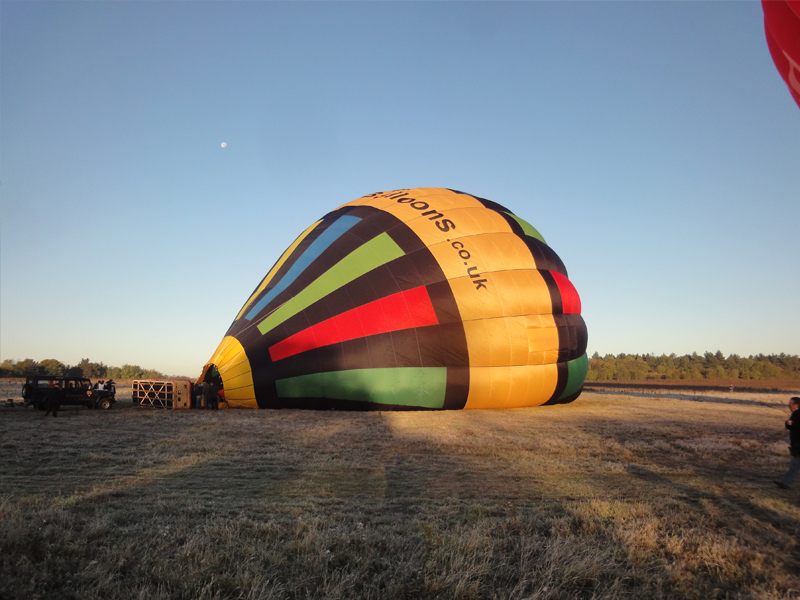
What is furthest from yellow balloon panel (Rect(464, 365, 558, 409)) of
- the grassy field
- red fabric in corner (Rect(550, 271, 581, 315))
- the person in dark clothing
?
the person in dark clothing

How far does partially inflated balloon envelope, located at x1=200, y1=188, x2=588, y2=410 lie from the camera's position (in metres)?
11.5

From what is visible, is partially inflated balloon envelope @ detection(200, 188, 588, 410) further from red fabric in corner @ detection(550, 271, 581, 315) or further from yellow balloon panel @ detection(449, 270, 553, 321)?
red fabric in corner @ detection(550, 271, 581, 315)

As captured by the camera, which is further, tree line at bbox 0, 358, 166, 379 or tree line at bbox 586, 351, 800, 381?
tree line at bbox 586, 351, 800, 381

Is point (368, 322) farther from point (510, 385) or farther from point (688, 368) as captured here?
point (688, 368)

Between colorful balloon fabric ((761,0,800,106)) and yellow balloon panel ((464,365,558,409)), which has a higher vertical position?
colorful balloon fabric ((761,0,800,106))

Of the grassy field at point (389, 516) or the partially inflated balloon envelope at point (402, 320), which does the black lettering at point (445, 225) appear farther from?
the grassy field at point (389, 516)

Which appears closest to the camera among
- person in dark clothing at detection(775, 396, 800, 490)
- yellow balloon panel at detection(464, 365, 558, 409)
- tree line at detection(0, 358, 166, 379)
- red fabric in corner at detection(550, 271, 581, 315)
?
person in dark clothing at detection(775, 396, 800, 490)

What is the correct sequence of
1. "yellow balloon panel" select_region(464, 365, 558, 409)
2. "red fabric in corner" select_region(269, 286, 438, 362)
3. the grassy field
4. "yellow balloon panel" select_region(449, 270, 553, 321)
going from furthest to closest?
"yellow balloon panel" select_region(464, 365, 558, 409) < "yellow balloon panel" select_region(449, 270, 553, 321) < "red fabric in corner" select_region(269, 286, 438, 362) < the grassy field

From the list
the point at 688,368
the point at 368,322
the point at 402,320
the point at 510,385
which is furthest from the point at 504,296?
the point at 688,368

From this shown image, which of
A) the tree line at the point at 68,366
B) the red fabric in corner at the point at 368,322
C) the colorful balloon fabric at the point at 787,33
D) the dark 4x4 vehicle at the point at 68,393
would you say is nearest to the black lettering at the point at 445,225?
the red fabric in corner at the point at 368,322

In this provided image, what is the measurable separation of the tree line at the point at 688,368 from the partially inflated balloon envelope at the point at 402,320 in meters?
39.6

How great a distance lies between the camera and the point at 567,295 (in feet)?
47.0

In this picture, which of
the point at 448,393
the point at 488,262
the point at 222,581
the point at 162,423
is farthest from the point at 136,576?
the point at 488,262

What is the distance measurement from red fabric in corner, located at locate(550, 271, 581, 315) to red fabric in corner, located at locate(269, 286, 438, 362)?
14.3 ft
